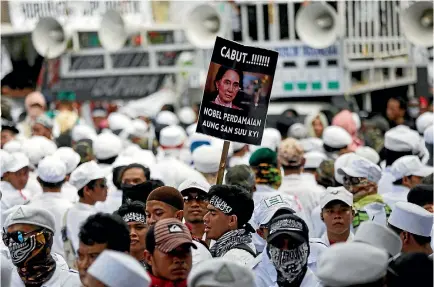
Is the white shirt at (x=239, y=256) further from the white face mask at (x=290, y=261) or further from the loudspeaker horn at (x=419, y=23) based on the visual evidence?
the loudspeaker horn at (x=419, y=23)

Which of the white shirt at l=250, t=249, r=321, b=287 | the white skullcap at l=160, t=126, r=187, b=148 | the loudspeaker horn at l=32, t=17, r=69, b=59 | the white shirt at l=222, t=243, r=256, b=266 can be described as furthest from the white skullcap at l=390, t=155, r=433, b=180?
the loudspeaker horn at l=32, t=17, r=69, b=59

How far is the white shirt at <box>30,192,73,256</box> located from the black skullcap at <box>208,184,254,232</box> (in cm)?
227

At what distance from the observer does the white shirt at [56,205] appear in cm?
941

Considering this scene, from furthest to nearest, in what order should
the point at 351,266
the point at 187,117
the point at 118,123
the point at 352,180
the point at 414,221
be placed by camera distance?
the point at 187,117
the point at 118,123
the point at 352,180
the point at 414,221
the point at 351,266

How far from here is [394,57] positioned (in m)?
23.4

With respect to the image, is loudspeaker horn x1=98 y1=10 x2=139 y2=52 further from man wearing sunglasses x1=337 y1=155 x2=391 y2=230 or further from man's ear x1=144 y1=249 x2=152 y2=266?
man's ear x1=144 y1=249 x2=152 y2=266

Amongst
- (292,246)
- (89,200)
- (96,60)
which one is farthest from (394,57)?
(292,246)

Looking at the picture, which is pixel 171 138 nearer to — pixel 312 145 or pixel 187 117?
pixel 312 145

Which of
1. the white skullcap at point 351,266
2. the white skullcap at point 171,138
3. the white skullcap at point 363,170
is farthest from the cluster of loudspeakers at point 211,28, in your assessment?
the white skullcap at point 351,266

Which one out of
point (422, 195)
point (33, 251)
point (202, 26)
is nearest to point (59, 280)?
point (33, 251)

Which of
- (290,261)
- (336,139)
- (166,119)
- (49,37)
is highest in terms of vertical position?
(290,261)

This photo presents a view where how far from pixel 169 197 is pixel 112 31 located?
1341cm

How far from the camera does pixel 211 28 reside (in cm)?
1941

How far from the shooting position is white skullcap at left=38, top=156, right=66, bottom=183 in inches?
383
